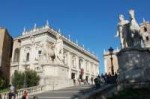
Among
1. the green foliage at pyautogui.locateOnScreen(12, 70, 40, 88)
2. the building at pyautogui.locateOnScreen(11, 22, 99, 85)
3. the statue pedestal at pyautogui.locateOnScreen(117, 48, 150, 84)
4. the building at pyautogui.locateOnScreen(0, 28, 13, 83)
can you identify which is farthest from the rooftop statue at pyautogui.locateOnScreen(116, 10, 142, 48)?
the building at pyautogui.locateOnScreen(0, 28, 13, 83)

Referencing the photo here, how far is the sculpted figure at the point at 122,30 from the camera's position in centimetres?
1947

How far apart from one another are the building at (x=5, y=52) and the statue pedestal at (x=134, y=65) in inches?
1566

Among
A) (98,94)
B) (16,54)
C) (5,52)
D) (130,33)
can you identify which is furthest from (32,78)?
(16,54)

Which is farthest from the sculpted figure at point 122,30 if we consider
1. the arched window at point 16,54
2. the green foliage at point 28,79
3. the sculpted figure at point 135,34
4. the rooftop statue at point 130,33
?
the arched window at point 16,54

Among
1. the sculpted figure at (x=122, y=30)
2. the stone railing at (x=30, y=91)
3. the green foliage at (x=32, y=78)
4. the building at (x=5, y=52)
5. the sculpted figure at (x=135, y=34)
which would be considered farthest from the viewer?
the building at (x=5, y=52)

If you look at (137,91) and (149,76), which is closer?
(137,91)

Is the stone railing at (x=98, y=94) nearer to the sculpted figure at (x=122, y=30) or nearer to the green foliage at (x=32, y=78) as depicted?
the sculpted figure at (x=122, y=30)

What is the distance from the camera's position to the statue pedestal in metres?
17.2

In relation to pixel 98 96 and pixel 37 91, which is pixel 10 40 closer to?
pixel 37 91

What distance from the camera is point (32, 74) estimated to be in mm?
34000

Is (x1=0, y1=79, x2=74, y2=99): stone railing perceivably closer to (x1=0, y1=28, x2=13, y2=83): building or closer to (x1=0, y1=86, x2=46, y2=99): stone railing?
(x1=0, y1=86, x2=46, y2=99): stone railing

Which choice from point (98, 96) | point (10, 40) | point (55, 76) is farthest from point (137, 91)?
point (10, 40)

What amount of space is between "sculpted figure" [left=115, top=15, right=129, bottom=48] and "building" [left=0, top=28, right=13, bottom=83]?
38.1 metres

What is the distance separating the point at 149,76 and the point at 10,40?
4773cm
